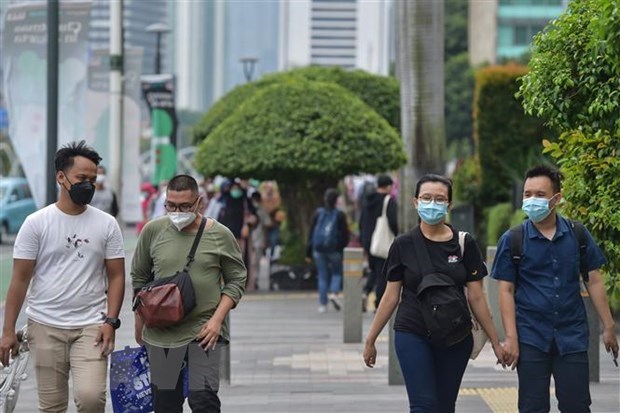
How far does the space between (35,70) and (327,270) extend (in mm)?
4576

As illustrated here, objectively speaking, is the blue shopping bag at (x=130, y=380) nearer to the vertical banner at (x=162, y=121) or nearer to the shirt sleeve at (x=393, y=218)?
the shirt sleeve at (x=393, y=218)

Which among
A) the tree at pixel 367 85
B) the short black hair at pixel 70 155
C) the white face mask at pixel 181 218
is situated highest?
the tree at pixel 367 85

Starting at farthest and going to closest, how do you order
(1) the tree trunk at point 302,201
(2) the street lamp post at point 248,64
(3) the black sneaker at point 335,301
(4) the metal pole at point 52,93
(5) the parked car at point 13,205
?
(2) the street lamp post at point 248,64
(5) the parked car at point 13,205
(1) the tree trunk at point 302,201
(3) the black sneaker at point 335,301
(4) the metal pole at point 52,93

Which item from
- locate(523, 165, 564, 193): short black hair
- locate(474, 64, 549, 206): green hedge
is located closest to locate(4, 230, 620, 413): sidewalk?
locate(523, 165, 564, 193): short black hair

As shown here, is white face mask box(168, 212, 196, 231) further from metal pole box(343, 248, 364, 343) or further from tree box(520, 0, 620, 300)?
metal pole box(343, 248, 364, 343)

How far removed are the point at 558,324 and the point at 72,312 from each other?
2.52 metres

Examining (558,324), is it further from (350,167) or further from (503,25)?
(503,25)

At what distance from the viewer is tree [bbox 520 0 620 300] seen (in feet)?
27.4

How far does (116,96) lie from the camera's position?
98.8 feet

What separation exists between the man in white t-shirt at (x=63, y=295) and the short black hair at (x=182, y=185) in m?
0.42

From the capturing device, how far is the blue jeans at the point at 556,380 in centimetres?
764

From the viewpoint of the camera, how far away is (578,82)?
850 centimetres

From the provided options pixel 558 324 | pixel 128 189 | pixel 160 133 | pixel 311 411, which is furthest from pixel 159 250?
pixel 160 133

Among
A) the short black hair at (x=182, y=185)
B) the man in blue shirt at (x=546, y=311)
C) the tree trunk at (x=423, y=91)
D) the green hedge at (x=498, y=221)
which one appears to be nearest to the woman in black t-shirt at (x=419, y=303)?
the man in blue shirt at (x=546, y=311)
